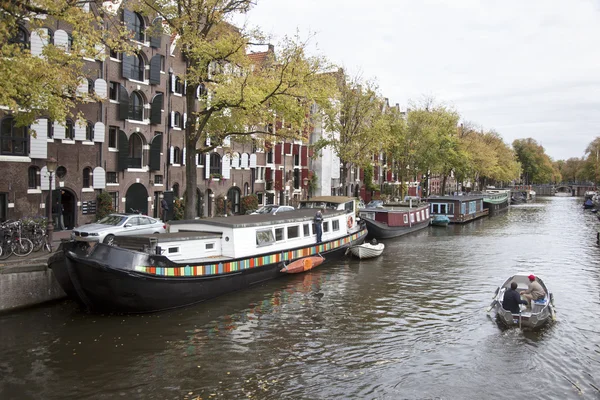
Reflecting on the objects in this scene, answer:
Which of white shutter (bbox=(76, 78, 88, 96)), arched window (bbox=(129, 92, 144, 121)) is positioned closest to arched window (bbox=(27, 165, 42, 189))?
white shutter (bbox=(76, 78, 88, 96))

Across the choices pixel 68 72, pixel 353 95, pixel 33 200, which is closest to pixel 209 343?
pixel 68 72

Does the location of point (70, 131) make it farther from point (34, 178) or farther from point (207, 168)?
point (207, 168)

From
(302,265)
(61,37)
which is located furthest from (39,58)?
(302,265)

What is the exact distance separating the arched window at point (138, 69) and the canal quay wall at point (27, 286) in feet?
65.5

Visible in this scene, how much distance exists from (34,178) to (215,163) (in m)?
16.7

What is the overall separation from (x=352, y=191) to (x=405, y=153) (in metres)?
10.9

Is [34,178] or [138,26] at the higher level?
[138,26]

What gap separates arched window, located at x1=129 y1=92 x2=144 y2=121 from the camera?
34831 mm

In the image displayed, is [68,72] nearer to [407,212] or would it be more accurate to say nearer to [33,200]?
[33,200]

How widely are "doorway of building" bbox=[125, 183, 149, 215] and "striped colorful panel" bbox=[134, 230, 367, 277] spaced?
1450 centimetres

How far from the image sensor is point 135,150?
35.7 metres

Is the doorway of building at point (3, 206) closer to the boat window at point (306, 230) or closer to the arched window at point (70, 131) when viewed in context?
the arched window at point (70, 131)

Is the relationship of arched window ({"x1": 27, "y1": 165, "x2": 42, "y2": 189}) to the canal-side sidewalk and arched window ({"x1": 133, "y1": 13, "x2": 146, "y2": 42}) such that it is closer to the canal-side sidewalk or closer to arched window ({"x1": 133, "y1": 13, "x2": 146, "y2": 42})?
the canal-side sidewalk

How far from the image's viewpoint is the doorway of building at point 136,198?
116 ft
